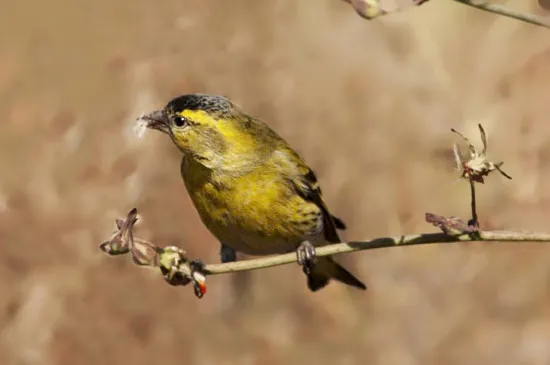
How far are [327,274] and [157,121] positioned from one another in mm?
1413

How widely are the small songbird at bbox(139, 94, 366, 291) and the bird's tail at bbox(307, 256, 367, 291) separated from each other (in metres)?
0.50

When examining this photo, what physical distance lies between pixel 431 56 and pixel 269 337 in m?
2.43

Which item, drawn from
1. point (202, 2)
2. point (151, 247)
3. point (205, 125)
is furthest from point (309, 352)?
point (151, 247)

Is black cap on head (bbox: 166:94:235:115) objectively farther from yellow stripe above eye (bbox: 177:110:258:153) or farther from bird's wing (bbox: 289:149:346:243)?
bird's wing (bbox: 289:149:346:243)

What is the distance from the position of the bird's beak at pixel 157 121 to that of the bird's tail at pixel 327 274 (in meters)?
1.25

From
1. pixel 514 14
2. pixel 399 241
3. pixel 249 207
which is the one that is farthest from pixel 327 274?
pixel 514 14

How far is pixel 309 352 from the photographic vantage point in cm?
728

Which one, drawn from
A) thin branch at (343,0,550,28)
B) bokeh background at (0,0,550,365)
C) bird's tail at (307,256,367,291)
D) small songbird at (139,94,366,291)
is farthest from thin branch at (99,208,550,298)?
bokeh background at (0,0,550,365)

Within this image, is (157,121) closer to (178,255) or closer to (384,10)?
(178,255)

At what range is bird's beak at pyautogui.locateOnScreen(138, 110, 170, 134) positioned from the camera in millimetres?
3882

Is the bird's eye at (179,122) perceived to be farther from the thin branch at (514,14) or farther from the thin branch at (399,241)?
the thin branch at (514,14)

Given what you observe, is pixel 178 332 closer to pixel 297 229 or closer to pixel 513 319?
pixel 513 319

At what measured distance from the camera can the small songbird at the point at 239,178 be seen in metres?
3.98

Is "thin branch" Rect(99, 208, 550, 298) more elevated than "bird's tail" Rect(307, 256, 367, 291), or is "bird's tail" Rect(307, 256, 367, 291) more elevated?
"bird's tail" Rect(307, 256, 367, 291)
